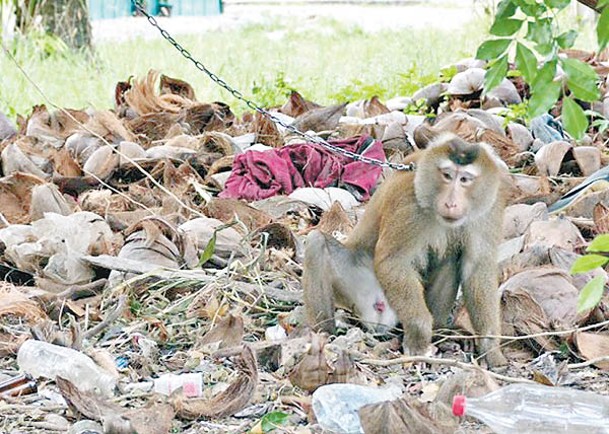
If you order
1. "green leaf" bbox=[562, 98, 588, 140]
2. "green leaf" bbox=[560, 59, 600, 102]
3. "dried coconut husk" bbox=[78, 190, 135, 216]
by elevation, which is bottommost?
"dried coconut husk" bbox=[78, 190, 135, 216]

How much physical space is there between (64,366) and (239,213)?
6.80 feet

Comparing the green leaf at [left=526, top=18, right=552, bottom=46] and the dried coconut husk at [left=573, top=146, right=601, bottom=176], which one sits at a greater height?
the green leaf at [left=526, top=18, right=552, bottom=46]

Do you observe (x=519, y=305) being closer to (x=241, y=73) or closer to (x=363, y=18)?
(x=241, y=73)

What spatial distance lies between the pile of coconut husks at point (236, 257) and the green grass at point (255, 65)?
1717mm

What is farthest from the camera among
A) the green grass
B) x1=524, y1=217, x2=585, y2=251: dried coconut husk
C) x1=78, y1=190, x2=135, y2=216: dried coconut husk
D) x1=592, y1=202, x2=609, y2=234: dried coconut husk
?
the green grass

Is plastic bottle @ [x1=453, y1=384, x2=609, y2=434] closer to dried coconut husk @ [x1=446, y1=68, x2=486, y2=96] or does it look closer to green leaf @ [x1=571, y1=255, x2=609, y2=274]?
green leaf @ [x1=571, y1=255, x2=609, y2=274]

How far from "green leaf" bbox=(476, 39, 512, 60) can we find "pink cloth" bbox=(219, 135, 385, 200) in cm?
360

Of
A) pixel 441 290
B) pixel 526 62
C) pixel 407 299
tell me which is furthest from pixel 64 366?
pixel 526 62

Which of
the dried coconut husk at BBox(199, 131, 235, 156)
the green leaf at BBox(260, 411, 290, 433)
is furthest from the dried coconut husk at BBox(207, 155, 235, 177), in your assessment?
the green leaf at BBox(260, 411, 290, 433)

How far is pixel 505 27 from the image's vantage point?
3434 millimetres

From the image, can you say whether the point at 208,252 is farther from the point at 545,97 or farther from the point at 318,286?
the point at 545,97

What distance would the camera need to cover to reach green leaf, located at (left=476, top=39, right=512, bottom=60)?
11.6 ft

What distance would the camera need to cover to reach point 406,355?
16.3 feet

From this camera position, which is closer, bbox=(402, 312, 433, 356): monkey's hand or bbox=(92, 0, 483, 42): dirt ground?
bbox=(402, 312, 433, 356): monkey's hand
